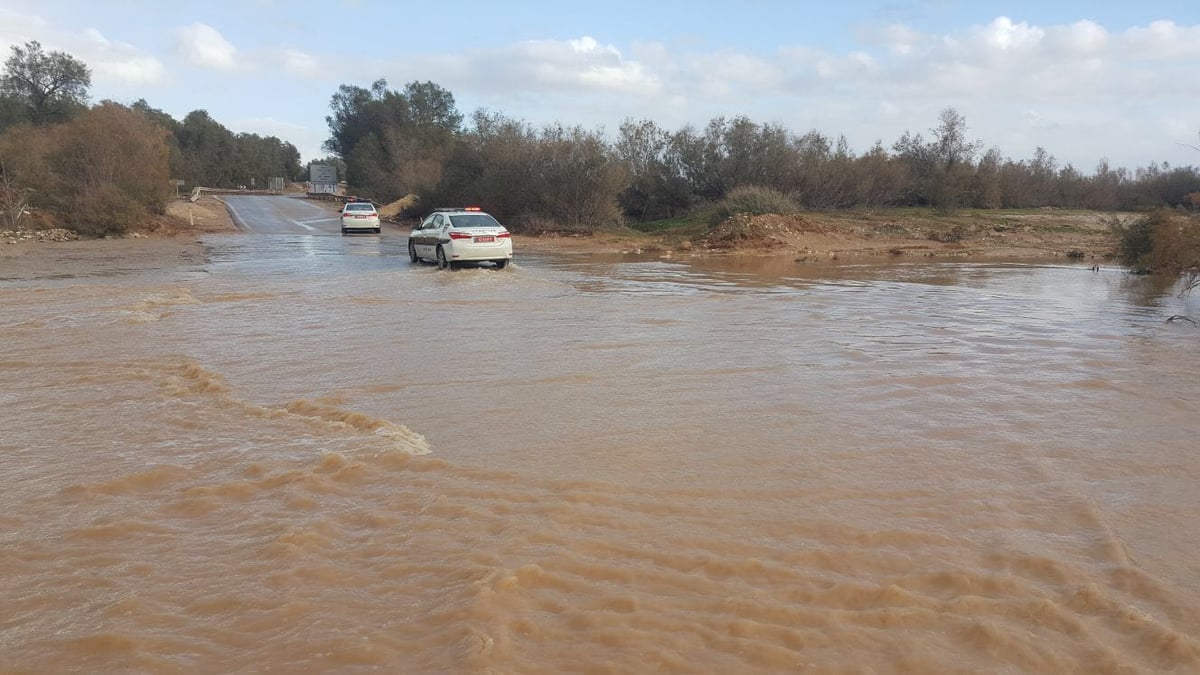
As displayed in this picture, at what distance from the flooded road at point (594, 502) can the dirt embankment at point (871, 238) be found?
66.8ft

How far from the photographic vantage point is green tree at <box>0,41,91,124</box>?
74.4m

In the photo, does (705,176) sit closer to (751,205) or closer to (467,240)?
(751,205)

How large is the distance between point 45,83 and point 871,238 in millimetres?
76548

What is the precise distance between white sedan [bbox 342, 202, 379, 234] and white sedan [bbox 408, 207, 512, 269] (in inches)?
721

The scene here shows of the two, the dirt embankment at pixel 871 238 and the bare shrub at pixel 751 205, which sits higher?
the bare shrub at pixel 751 205

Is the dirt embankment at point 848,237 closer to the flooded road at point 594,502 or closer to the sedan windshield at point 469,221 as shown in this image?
the sedan windshield at point 469,221

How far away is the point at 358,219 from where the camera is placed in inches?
1567

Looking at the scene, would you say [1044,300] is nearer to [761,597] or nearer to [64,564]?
[761,597]

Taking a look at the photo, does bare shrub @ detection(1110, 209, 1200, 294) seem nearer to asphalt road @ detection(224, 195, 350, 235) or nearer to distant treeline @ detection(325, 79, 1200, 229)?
distant treeline @ detection(325, 79, 1200, 229)

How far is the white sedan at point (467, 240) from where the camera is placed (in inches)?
851

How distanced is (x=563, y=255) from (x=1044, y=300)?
1635 centimetres

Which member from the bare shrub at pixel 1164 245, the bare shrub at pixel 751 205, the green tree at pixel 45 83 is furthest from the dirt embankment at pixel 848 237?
the green tree at pixel 45 83

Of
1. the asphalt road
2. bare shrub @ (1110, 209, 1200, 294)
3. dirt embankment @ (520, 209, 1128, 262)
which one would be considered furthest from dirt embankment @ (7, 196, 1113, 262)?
bare shrub @ (1110, 209, 1200, 294)

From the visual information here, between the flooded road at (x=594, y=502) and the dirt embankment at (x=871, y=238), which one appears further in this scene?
the dirt embankment at (x=871, y=238)
